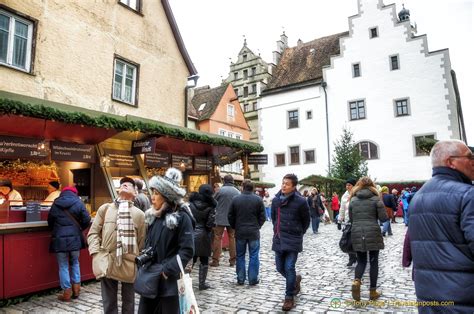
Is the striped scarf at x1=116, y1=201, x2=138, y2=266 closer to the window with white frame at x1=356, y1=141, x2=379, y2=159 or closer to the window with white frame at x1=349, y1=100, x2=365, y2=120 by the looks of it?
the window with white frame at x1=356, y1=141, x2=379, y2=159

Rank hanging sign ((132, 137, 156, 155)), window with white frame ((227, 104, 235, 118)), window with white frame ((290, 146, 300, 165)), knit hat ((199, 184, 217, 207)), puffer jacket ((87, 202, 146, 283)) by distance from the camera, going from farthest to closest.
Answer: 1. window with white frame ((227, 104, 235, 118))
2. window with white frame ((290, 146, 300, 165))
3. hanging sign ((132, 137, 156, 155))
4. knit hat ((199, 184, 217, 207))
5. puffer jacket ((87, 202, 146, 283))

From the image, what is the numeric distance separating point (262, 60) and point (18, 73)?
35.7 meters

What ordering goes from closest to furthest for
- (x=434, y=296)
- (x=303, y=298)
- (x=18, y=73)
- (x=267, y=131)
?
(x=434, y=296)
(x=303, y=298)
(x=18, y=73)
(x=267, y=131)

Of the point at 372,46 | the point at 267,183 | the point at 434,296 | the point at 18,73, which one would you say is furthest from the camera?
the point at 267,183

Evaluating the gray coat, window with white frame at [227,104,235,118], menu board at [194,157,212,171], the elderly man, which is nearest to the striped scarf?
the elderly man

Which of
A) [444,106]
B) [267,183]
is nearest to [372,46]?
[444,106]

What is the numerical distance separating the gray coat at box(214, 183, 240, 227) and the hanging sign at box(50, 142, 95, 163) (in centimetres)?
373

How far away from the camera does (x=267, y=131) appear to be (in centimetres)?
3584

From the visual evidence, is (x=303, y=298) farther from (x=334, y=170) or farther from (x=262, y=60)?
(x=262, y=60)

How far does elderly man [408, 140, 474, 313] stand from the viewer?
257 centimetres

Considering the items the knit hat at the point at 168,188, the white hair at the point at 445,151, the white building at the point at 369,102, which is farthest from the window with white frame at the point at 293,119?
the white hair at the point at 445,151

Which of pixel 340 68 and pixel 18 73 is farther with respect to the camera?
pixel 340 68

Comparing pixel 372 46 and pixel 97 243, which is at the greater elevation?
pixel 372 46

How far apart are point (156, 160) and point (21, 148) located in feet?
13.4
